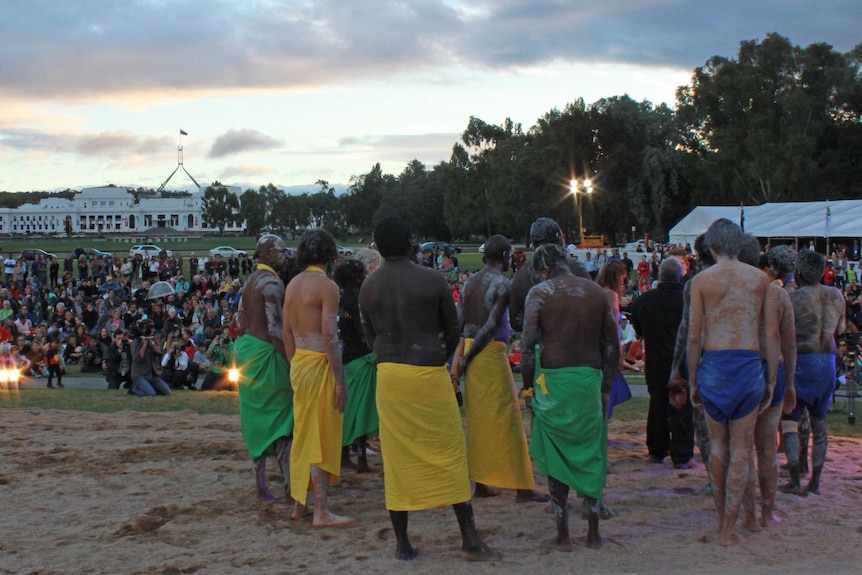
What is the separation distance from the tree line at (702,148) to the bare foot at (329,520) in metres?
54.8

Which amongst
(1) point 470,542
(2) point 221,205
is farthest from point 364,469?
(2) point 221,205

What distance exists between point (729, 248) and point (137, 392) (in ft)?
32.6

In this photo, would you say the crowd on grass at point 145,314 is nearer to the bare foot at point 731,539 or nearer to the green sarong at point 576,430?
→ the green sarong at point 576,430

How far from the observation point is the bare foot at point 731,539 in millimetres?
5141

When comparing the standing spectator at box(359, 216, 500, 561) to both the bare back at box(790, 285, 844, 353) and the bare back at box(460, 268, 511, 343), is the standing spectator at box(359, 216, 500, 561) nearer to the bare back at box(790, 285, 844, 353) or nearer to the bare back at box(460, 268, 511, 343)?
the bare back at box(460, 268, 511, 343)

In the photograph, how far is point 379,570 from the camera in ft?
15.9

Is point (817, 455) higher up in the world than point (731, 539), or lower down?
higher up

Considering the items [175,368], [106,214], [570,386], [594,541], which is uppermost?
[106,214]

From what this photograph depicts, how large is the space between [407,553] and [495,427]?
1347mm

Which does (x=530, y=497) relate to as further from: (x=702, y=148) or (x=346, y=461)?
(x=702, y=148)

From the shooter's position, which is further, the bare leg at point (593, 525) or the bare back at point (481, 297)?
the bare back at point (481, 297)

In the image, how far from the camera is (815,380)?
6.28 meters

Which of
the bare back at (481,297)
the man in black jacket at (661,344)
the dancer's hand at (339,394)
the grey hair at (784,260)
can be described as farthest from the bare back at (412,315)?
the grey hair at (784,260)

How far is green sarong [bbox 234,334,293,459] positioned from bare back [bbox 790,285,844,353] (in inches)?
158
